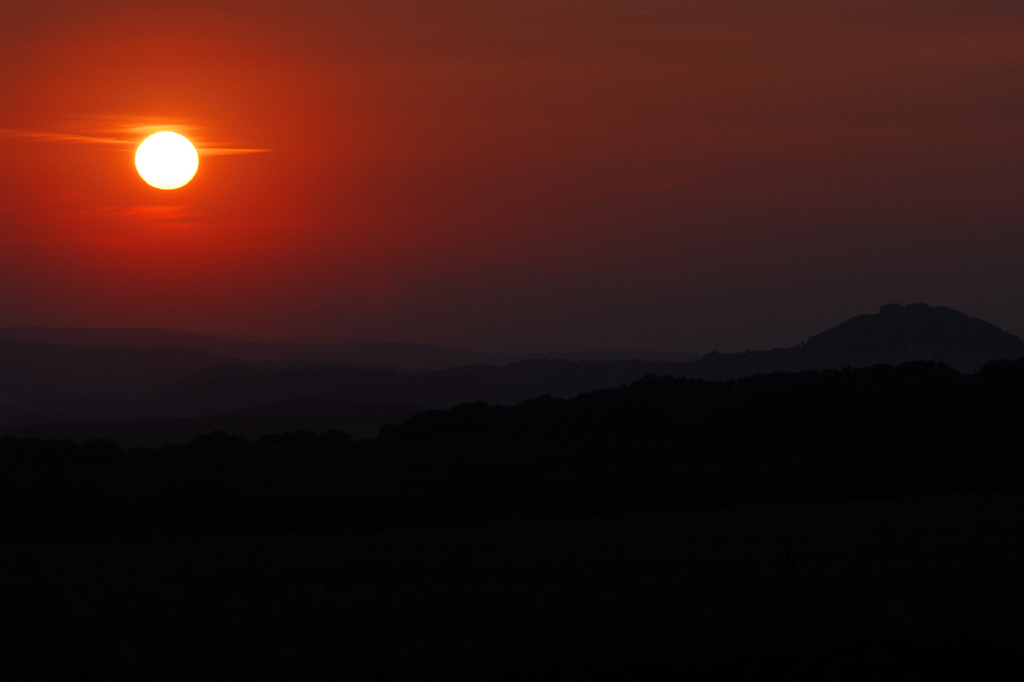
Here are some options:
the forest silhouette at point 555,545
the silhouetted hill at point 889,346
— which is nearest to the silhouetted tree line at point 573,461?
the forest silhouette at point 555,545

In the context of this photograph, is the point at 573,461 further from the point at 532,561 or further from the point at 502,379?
the point at 502,379

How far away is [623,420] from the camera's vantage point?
193 feet

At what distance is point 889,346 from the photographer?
17675cm

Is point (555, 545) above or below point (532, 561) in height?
above

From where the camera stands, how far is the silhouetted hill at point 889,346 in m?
158

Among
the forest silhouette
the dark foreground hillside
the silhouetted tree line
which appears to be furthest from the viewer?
the silhouetted tree line

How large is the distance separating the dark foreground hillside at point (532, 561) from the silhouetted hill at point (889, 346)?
353 ft

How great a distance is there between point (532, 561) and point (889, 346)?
16936 cm

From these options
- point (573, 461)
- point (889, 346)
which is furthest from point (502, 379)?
point (573, 461)

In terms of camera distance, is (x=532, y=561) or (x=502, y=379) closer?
(x=532, y=561)

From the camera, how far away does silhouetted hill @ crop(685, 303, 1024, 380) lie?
158000 mm

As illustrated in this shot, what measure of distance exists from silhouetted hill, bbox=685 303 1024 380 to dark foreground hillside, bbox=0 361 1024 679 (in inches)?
4241

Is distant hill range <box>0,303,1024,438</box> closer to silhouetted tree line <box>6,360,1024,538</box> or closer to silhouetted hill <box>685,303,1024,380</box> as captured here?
silhouetted hill <box>685,303,1024,380</box>

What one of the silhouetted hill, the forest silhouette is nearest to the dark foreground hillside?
the forest silhouette
